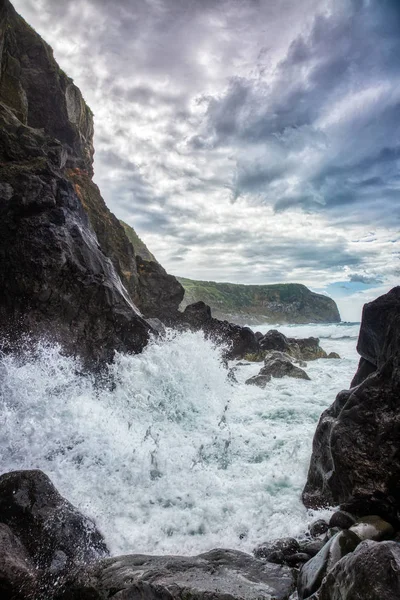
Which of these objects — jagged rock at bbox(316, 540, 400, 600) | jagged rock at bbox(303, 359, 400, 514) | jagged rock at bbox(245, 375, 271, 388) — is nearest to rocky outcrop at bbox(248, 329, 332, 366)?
jagged rock at bbox(245, 375, 271, 388)

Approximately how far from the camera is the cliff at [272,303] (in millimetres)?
129750

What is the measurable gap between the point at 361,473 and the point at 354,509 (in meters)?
0.49

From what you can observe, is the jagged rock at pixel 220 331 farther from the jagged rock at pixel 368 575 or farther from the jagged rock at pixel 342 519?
the jagged rock at pixel 368 575

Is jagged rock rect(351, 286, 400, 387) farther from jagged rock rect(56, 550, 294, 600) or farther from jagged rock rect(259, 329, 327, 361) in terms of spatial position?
jagged rock rect(259, 329, 327, 361)

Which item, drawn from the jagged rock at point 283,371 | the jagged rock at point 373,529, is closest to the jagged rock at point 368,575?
the jagged rock at point 373,529

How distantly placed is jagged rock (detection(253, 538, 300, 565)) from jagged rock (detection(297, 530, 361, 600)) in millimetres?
776

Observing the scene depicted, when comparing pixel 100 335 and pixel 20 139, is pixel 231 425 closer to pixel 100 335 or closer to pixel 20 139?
pixel 100 335

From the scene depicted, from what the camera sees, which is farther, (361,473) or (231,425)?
(231,425)

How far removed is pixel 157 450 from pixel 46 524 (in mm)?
3454

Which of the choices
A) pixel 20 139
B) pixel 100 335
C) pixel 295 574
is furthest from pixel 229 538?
pixel 20 139

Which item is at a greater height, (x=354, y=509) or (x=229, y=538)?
(x=354, y=509)

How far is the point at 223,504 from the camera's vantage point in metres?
5.84

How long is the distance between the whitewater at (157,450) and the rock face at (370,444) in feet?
2.32

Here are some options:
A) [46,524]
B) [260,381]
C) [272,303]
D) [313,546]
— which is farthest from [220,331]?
[272,303]
